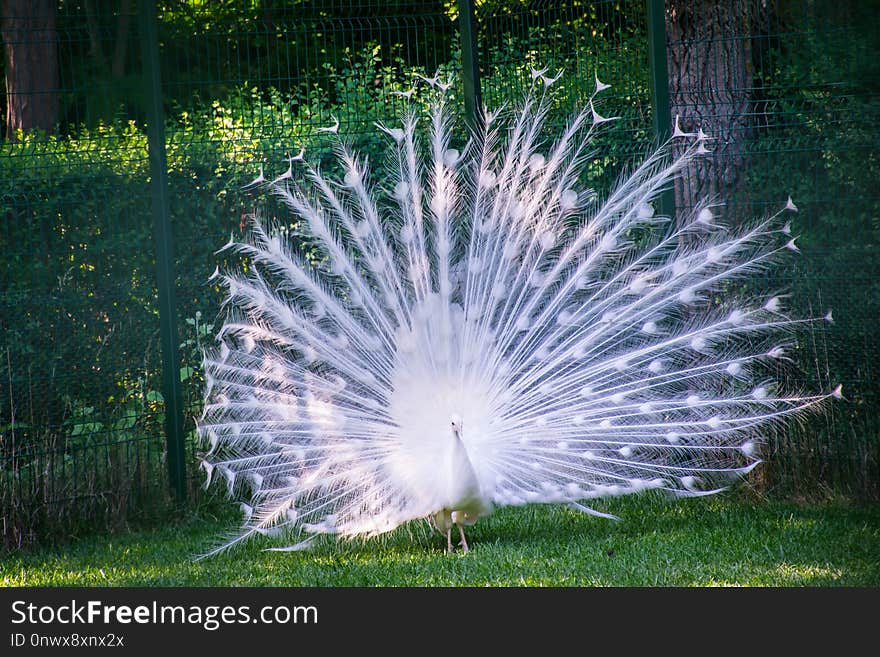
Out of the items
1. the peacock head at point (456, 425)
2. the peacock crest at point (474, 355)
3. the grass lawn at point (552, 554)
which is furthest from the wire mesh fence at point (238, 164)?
the peacock head at point (456, 425)

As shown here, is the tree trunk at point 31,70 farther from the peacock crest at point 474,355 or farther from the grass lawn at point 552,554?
the grass lawn at point 552,554

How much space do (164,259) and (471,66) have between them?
235 cm

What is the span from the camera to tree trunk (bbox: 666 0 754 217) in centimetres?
657

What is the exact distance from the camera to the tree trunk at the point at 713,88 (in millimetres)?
6570

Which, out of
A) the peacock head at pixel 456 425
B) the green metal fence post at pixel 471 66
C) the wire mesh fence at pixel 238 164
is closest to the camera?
the peacock head at pixel 456 425

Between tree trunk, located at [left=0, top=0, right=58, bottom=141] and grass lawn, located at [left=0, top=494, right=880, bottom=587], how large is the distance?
8.59 feet

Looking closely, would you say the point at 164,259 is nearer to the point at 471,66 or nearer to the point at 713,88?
the point at 471,66

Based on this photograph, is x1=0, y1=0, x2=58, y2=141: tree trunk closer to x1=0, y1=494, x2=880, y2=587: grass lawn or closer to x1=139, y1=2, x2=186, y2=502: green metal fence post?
x1=139, y1=2, x2=186, y2=502: green metal fence post

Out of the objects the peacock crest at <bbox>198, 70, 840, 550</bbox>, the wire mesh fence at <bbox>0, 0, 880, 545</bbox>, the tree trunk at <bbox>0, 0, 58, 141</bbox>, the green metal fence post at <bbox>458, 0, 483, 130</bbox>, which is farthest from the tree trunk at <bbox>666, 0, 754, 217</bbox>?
the tree trunk at <bbox>0, 0, 58, 141</bbox>

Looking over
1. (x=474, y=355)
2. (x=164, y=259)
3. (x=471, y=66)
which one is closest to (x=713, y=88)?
(x=471, y=66)

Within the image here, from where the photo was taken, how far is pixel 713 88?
6.77m

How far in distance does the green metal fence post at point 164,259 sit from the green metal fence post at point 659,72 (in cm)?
308

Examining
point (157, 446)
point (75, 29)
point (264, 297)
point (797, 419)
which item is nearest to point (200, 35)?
point (75, 29)

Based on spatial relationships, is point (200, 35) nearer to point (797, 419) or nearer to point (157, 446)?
point (157, 446)
